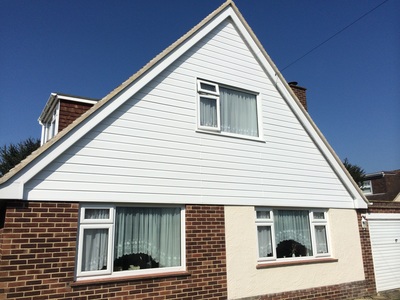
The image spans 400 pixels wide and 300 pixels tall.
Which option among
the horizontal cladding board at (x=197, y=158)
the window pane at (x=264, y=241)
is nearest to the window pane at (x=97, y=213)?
the horizontal cladding board at (x=197, y=158)

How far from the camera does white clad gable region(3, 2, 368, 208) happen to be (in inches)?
259

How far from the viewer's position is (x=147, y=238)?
7.05 metres

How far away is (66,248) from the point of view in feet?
19.8

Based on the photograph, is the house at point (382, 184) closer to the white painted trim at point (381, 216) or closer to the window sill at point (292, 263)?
the white painted trim at point (381, 216)

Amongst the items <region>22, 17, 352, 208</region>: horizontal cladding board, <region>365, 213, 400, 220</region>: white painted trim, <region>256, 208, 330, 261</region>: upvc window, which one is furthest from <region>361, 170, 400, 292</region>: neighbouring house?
<region>256, 208, 330, 261</region>: upvc window

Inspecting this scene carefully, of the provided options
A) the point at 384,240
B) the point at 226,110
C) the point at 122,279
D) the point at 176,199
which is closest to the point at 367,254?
the point at 384,240

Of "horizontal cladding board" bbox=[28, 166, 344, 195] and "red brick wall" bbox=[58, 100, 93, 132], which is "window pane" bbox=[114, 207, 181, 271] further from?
"red brick wall" bbox=[58, 100, 93, 132]

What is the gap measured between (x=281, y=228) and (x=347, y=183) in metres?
3.18

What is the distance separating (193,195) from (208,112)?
2191 mm

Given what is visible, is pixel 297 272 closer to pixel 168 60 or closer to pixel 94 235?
pixel 94 235

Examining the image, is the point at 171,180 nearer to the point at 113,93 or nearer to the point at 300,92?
the point at 113,93

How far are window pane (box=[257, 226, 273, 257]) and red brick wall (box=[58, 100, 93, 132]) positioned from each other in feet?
17.0

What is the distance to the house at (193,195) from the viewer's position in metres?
5.98

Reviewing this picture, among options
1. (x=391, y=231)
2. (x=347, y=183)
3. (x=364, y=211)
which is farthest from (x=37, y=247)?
(x=391, y=231)
